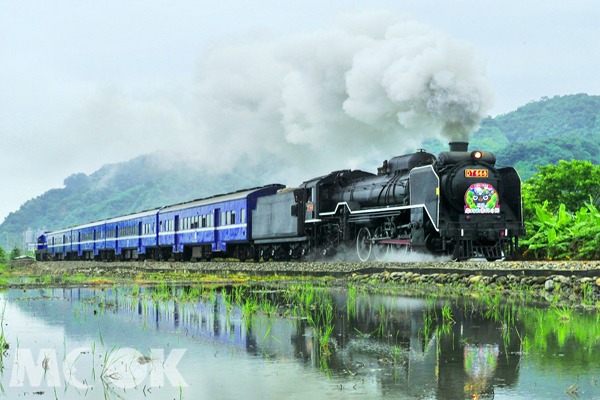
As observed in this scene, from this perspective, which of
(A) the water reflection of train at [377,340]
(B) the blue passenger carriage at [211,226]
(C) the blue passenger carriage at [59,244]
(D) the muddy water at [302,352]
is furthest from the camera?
(C) the blue passenger carriage at [59,244]

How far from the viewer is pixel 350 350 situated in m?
6.36

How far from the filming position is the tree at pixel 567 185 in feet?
127

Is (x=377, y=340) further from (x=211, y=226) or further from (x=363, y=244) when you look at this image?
(x=211, y=226)

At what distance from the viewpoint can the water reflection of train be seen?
5059mm

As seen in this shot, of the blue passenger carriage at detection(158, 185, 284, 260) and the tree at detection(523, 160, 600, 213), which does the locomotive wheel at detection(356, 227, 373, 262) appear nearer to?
the blue passenger carriage at detection(158, 185, 284, 260)

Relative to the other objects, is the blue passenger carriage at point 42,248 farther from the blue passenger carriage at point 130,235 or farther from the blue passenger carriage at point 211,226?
the blue passenger carriage at point 211,226

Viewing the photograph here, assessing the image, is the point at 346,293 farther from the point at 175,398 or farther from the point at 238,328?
the point at 175,398

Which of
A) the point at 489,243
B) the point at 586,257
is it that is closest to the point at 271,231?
the point at 489,243

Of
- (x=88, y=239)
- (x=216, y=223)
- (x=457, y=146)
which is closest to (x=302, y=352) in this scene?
(x=457, y=146)

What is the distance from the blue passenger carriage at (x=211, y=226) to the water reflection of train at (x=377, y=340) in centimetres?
2035

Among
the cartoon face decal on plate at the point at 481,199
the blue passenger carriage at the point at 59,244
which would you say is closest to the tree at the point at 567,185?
the cartoon face decal on plate at the point at 481,199

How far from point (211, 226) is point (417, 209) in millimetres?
16154

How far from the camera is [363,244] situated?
23562 mm

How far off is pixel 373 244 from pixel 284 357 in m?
17.1
